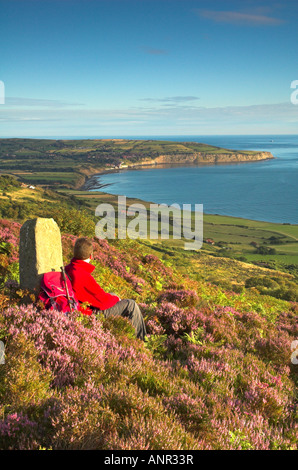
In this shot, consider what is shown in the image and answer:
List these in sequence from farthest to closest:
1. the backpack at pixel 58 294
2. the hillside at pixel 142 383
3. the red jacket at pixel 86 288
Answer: the red jacket at pixel 86 288, the backpack at pixel 58 294, the hillside at pixel 142 383

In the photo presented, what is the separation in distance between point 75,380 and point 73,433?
3.78ft

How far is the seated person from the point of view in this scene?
6.08 meters

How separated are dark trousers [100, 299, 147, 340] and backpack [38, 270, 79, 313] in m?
0.74

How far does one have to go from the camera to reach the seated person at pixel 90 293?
239 inches

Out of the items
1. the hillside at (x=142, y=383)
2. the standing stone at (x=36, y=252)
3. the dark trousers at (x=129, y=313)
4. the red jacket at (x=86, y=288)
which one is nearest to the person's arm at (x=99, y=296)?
the red jacket at (x=86, y=288)

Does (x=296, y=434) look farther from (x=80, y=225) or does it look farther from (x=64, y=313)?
(x=80, y=225)

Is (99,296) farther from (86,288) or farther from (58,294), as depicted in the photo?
(58,294)

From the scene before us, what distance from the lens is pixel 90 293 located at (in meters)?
6.25

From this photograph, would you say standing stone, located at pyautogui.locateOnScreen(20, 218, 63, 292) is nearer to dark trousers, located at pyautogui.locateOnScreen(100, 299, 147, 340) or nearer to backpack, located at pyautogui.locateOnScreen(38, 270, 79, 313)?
backpack, located at pyautogui.locateOnScreen(38, 270, 79, 313)

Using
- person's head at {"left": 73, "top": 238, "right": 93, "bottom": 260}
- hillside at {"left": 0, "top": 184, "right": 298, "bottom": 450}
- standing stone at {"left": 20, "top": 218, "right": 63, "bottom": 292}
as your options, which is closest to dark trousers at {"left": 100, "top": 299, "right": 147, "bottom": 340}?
hillside at {"left": 0, "top": 184, "right": 298, "bottom": 450}

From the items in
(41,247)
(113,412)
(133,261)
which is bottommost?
(133,261)

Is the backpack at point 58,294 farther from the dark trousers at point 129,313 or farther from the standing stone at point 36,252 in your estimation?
the dark trousers at point 129,313

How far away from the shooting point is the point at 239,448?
3395 mm
